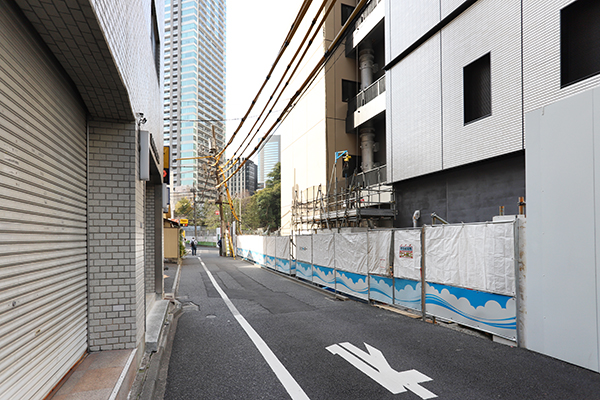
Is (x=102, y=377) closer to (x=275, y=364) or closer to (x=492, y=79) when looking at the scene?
(x=275, y=364)

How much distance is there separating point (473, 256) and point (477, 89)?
6.43 metres

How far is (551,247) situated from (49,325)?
7161mm

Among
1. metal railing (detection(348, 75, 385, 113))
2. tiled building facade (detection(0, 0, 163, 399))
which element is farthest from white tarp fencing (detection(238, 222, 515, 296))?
metal railing (detection(348, 75, 385, 113))

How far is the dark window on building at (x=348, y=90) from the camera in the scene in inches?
909

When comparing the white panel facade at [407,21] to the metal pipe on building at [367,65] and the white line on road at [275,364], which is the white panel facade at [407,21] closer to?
the metal pipe on building at [367,65]

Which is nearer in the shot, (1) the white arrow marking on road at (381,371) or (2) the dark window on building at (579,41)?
(1) the white arrow marking on road at (381,371)

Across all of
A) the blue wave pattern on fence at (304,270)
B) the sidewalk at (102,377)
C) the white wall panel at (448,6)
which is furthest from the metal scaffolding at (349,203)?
the sidewalk at (102,377)

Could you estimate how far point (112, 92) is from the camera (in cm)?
439

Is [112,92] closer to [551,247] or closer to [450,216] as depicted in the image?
[551,247]

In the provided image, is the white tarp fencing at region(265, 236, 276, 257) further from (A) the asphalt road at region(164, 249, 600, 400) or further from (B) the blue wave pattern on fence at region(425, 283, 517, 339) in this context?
(B) the blue wave pattern on fence at region(425, 283, 517, 339)

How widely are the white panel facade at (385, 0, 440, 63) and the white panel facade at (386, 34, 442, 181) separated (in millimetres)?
549

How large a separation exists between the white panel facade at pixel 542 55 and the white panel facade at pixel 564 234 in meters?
2.85

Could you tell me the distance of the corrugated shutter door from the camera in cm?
275

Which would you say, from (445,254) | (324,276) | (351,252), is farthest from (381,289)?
(324,276)
